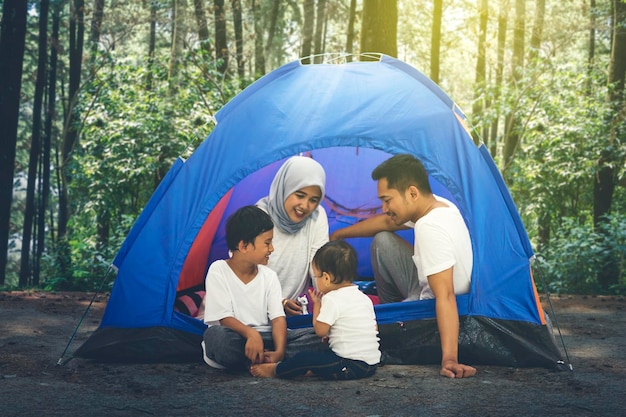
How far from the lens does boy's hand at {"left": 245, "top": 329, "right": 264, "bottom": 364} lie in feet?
12.9

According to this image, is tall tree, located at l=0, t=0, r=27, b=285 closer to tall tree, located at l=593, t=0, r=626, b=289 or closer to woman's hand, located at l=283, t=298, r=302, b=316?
woman's hand, located at l=283, t=298, r=302, b=316

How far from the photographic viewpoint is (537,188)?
471 inches

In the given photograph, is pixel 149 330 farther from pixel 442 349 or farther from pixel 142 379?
pixel 442 349

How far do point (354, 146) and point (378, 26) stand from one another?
12.6 ft

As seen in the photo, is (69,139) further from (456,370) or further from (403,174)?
(456,370)

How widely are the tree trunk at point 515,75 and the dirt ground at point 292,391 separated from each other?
778 cm

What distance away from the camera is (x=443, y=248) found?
405 cm

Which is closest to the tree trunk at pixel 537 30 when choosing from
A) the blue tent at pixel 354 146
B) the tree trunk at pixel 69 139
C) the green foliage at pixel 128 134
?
the green foliage at pixel 128 134

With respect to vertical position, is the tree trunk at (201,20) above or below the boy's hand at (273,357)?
above

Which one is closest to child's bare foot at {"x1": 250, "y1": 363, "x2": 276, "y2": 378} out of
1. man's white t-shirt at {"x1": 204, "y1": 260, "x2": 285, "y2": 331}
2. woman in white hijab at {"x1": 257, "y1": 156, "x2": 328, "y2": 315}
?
man's white t-shirt at {"x1": 204, "y1": 260, "x2": 285, "y2": 331}

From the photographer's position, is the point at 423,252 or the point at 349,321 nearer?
the point at 349,321

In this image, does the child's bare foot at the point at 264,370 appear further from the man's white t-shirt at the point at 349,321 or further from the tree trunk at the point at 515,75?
the tree trunk at the point at 515,75

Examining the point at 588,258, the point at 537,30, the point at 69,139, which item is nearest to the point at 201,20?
the point at 69,139

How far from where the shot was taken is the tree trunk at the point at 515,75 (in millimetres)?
12219
